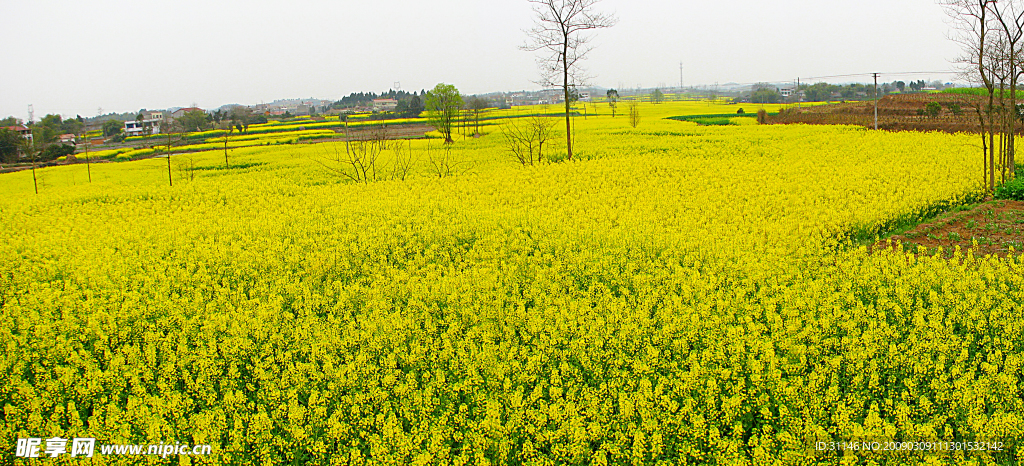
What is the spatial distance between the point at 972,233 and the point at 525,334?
34.9ft

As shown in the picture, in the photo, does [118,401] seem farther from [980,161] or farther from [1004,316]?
[980,161]

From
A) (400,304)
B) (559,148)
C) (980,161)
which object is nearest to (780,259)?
(400,304)

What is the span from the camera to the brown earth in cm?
1145

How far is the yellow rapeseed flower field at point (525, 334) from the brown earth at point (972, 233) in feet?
2.18

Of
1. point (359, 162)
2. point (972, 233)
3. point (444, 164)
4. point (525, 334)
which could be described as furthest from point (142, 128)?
point (972, 233)

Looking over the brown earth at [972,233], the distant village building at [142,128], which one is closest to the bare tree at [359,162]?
the brown earth at [972,233]

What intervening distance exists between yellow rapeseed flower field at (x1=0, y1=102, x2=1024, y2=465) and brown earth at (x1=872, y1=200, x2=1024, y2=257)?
66cm

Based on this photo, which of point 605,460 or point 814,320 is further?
point 814,320

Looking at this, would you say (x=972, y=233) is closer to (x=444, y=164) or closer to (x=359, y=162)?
(x=359, y=162)

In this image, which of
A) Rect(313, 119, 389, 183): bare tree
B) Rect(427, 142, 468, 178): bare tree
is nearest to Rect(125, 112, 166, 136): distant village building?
Rect(313, 119, 389, 183): bare tree

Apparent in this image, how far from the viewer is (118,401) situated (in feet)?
22.2

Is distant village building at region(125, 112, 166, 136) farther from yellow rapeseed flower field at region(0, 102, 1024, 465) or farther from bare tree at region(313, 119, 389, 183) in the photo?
yellow rapeseed flower field at region(0, 102, 1024, 465)

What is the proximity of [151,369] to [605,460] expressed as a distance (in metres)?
5.64

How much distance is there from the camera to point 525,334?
7719mm
